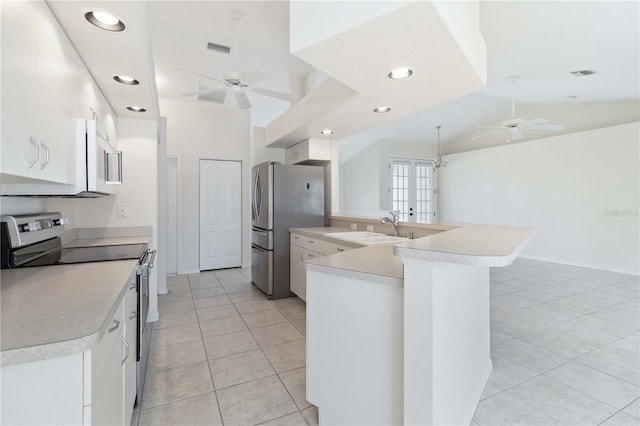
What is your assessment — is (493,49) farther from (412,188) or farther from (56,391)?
(412,188)

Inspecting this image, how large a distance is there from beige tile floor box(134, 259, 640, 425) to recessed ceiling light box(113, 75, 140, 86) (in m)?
2.10

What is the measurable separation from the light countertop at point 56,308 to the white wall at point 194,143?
367 cm

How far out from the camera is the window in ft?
28.3

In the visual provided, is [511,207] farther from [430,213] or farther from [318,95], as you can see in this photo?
[318,95]

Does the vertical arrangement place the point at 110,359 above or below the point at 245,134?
below

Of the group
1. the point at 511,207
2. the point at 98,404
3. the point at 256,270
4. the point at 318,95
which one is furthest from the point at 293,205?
the point at 511,207

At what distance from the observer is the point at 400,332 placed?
4.70 feet

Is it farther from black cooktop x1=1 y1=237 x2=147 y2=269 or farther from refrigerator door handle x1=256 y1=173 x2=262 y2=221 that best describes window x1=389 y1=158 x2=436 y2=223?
black cooktop x1=1 y1=237 x2=147 y2=269

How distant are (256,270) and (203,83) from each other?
270cm

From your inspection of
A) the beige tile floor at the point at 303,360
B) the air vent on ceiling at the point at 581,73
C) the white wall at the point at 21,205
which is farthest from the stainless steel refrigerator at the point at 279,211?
the air vent on ceiling at the point at 581,73

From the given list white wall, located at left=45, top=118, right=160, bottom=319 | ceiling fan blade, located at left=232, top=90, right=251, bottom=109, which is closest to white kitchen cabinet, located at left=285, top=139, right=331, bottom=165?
ceiling fan blade, located at left=232, top=90, right=251, bottom=109

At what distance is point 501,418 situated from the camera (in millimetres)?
1783

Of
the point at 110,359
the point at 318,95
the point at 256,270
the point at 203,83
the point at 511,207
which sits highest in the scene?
the point at 203,83

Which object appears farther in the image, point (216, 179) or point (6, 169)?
point (216, 179)
